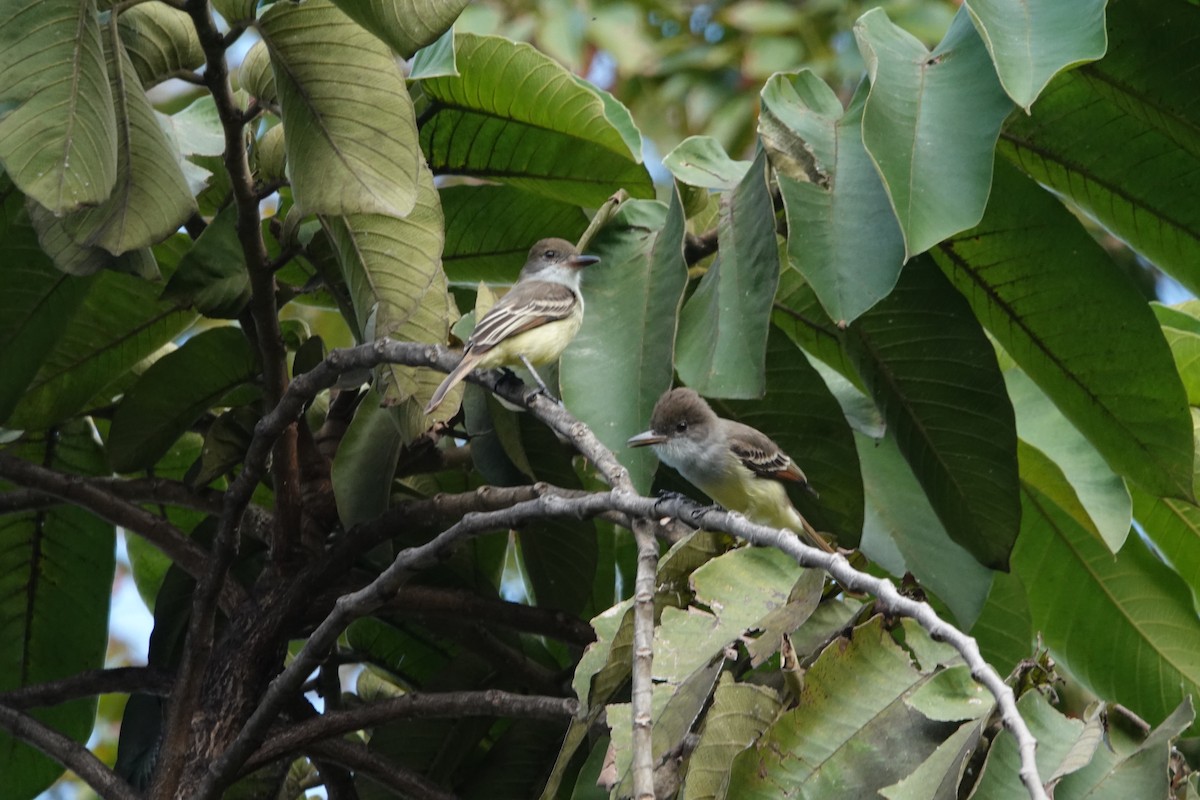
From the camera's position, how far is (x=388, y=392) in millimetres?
2268

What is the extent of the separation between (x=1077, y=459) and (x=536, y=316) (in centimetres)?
169

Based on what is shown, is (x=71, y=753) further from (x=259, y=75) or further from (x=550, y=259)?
(x=550, y=259)

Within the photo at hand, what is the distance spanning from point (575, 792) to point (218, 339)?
131 centimetres

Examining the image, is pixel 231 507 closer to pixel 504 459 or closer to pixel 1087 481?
pixel 504 459

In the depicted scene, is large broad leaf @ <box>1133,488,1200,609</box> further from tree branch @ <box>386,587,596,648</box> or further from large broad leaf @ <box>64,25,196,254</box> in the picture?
large broad leaf @ <box>64,25,196,254</box>

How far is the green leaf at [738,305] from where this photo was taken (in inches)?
80.9

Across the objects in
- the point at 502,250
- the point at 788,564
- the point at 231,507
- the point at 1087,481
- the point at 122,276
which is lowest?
the point at 1087,481

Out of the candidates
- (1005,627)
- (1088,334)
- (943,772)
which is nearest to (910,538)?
(1005,627)

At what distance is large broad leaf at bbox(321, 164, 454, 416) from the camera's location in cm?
229

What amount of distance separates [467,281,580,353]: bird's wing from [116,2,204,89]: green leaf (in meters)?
1.05

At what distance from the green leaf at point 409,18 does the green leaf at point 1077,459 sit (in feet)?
4.71

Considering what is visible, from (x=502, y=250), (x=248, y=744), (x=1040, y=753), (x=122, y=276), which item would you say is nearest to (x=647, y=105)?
(x=502, y=250)

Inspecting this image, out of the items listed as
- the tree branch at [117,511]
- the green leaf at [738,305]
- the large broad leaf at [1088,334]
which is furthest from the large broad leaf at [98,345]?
the large broad leaf at [1088,334]

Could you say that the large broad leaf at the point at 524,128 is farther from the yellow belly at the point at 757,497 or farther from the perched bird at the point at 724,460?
the yellow belly at the point at 757,497
